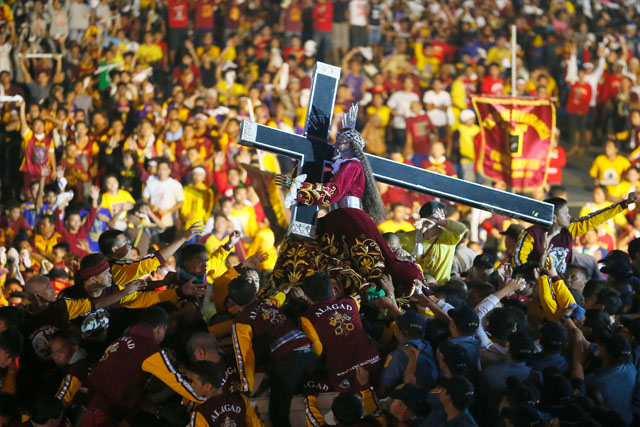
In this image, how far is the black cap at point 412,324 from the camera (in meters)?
5.78

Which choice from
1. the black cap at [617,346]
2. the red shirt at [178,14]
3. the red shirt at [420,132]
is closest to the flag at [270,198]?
the black cap at [617,346]

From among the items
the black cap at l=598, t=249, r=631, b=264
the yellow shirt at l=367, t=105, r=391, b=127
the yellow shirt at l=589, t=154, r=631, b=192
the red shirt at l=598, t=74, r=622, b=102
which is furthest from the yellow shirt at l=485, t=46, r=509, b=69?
the black cap at l=598, t=249, r=631, b=264

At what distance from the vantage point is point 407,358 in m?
5.71

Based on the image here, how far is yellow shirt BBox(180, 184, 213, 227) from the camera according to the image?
11.6 metres

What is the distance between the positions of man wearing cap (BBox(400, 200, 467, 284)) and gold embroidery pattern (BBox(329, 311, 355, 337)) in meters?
1.78

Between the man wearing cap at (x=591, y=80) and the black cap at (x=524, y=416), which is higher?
the black cap at (x=524, y=416)

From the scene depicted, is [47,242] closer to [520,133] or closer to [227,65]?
[520,133]

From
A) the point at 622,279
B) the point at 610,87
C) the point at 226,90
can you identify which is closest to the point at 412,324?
the point at 622,279

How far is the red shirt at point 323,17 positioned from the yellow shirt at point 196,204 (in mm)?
5182

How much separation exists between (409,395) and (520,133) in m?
6.65

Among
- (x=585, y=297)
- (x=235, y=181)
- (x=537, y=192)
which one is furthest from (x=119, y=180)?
(x=585, y=297)

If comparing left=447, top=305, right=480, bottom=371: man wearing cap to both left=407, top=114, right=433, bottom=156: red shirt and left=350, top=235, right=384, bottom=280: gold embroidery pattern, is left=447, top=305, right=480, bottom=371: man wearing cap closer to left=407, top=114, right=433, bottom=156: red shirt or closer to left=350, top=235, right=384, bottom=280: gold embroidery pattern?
left=350, top=235, right=384, bottom=280: gold embroidery pattern

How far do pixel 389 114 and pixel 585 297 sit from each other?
7.45 meters

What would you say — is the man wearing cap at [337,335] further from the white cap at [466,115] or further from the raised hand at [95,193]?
the white cap at [466,115]
